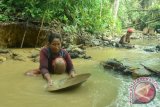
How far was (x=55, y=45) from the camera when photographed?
498 centimetres

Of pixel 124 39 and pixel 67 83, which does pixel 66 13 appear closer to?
pixel 124 39

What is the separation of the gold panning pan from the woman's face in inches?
24.9

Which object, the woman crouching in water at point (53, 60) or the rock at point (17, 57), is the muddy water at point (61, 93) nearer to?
the woman crouching in water at point (53, 60)

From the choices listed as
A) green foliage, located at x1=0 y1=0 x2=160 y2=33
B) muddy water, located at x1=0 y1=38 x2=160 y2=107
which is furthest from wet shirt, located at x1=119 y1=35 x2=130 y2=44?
muddy water, located at x1=0 y1=38 x2=160 y2=107

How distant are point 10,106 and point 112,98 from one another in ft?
4.87

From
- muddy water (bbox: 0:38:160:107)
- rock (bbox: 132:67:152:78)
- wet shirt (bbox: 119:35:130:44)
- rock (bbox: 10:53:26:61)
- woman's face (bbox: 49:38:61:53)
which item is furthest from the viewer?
wet shirt (bbox: 119:35:130:44)

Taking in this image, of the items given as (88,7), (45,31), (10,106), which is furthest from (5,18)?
(10,106)

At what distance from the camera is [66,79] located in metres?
4.68

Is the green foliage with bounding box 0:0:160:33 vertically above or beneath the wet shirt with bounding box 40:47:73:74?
above

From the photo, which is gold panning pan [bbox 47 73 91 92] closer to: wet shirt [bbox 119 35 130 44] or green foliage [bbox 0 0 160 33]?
green foliage [bbox 0 0 160 33]

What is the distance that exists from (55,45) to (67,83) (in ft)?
2.76

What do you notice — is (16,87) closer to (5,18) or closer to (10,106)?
(10,106)

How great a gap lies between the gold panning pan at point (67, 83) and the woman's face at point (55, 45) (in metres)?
0.63

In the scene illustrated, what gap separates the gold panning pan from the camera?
14.0 feet
